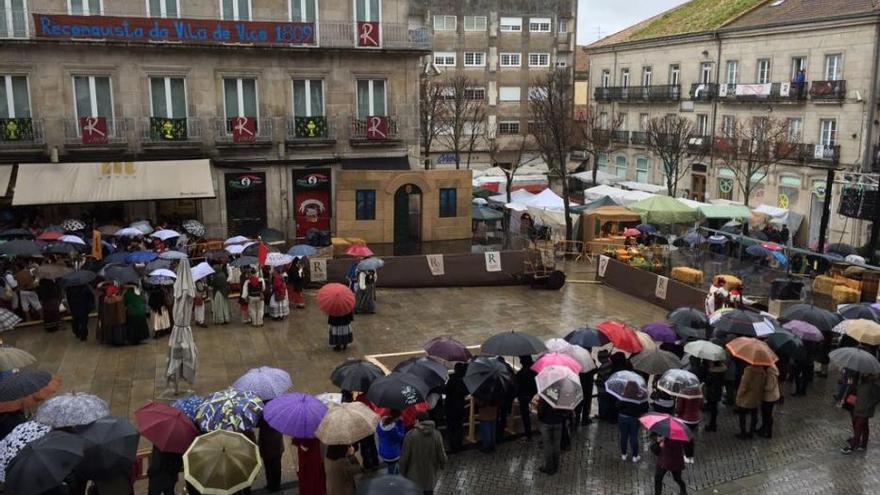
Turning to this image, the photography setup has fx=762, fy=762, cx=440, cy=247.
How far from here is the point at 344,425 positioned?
369 inches

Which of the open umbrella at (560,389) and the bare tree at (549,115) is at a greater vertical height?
the bare tree at (549,115)

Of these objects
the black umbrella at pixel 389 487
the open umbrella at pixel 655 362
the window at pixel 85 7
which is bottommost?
the open umbrella at pixel 655 362

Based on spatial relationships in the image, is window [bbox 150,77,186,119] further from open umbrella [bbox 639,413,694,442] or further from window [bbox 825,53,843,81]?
window [bbox 825,53,843,81]

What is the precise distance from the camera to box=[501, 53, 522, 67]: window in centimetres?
6042

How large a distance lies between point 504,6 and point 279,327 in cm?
4644

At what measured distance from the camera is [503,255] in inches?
998

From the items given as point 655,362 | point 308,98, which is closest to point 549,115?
point 308,98

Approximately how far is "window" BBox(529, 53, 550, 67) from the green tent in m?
33.4

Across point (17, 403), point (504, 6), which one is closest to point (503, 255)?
point (17, 403)

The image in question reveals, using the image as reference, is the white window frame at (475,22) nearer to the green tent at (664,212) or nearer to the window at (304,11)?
the window at (304,11)

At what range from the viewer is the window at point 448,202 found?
31.2 m

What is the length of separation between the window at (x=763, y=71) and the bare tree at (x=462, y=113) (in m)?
19.2

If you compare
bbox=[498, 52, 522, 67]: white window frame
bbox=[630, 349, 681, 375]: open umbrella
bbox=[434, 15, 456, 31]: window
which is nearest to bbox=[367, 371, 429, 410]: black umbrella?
bbox=[630, 349, 681, 375]: open umbrella

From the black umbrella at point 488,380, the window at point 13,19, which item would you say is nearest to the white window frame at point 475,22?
the window at point 13,19
